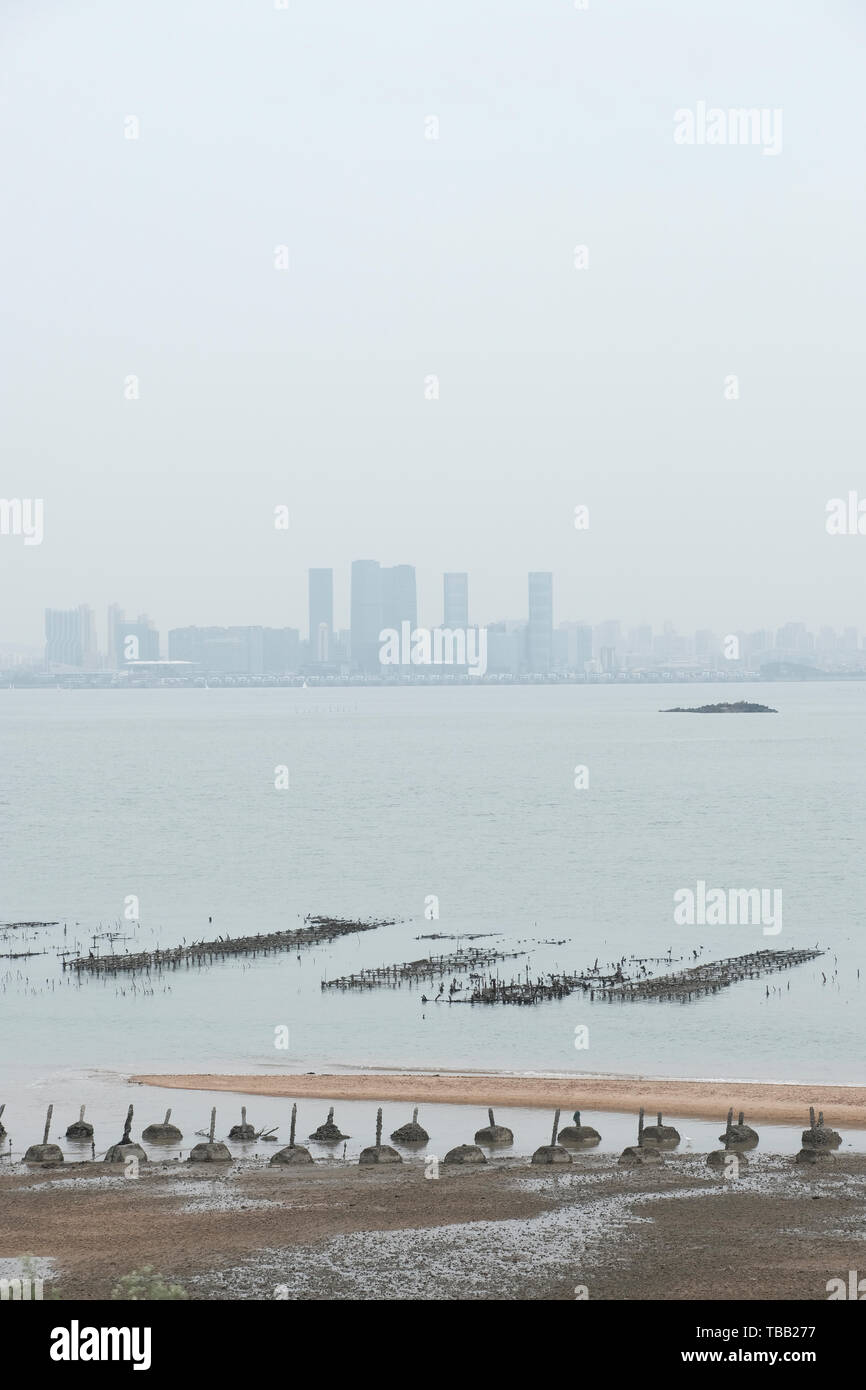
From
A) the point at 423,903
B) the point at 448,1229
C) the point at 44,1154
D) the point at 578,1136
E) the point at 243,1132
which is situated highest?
the point at 448,1229

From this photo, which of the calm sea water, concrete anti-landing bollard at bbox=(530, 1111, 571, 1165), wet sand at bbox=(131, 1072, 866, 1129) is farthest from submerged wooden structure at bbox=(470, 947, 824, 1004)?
concrete anti-landing bollard at bbox=(530, 1111, 571, 1165)

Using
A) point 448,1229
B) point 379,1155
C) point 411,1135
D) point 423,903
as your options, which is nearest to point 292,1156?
point 379,1155

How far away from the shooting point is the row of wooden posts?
126ft

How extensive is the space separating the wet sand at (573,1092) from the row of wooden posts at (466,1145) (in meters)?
3.07

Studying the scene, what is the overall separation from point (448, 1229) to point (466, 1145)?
728 centimetres

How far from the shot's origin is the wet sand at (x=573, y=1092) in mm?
45938

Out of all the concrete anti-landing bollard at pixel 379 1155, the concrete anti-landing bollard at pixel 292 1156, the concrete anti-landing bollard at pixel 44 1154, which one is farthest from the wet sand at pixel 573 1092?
the concrete anti-landing bollard at pixel 44 1154

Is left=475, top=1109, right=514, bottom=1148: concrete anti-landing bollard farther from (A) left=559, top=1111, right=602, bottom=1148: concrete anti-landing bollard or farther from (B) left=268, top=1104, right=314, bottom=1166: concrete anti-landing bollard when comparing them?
(B) left=268, top=1104, right=314, bottom=1166: concrete anti-landing bollard

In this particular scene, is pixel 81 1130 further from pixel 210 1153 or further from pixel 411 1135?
pixel 411 1135

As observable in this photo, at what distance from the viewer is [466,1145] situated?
129ft

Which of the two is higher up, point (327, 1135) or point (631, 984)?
point (327, 1135)

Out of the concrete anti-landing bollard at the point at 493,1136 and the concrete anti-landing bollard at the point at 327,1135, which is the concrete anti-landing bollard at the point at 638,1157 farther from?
the concrete anti-landing bollard at the point at 327,1135

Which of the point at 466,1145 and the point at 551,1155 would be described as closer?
the point at 551,1155
